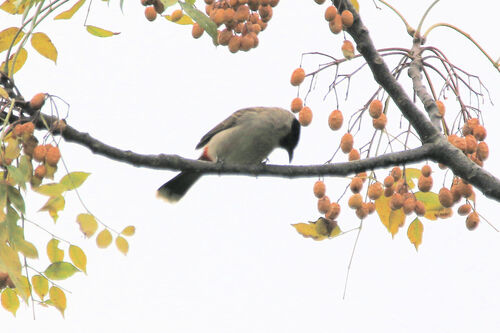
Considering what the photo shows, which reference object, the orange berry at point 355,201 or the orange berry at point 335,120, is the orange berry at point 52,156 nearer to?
the orange berry at point 335,120

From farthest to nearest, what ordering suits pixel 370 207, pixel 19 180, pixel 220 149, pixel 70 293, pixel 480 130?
pixel 220 149
pixel 370 207
pixel 480 130
pixel 70 293
pixel 19 180

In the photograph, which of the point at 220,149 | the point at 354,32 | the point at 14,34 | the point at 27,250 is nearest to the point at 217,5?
the point at 354,32

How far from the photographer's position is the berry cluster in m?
3.54

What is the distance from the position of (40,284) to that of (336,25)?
1.84 m

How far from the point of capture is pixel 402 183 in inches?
150

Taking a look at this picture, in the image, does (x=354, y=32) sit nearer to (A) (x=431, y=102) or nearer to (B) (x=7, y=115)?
(A) (x=431, y=102)

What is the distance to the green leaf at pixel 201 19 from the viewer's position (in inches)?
121

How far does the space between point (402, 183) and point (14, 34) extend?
2.05 m

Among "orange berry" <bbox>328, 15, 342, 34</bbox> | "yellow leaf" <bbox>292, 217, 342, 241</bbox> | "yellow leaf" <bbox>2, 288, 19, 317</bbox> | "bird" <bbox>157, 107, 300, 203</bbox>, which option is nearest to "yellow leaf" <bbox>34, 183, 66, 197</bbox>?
"yellow leaf" <bbox>2, 288, 19, 317</bbox>

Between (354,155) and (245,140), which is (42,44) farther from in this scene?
(245,140)

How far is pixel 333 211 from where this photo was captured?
12.7 ft

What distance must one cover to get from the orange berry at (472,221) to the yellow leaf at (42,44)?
2227 mm

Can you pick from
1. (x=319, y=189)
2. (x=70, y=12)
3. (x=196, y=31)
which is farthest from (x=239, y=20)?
(x=319, y=189)

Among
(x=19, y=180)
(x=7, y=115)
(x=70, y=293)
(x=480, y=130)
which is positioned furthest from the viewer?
(x=480, y=130)
